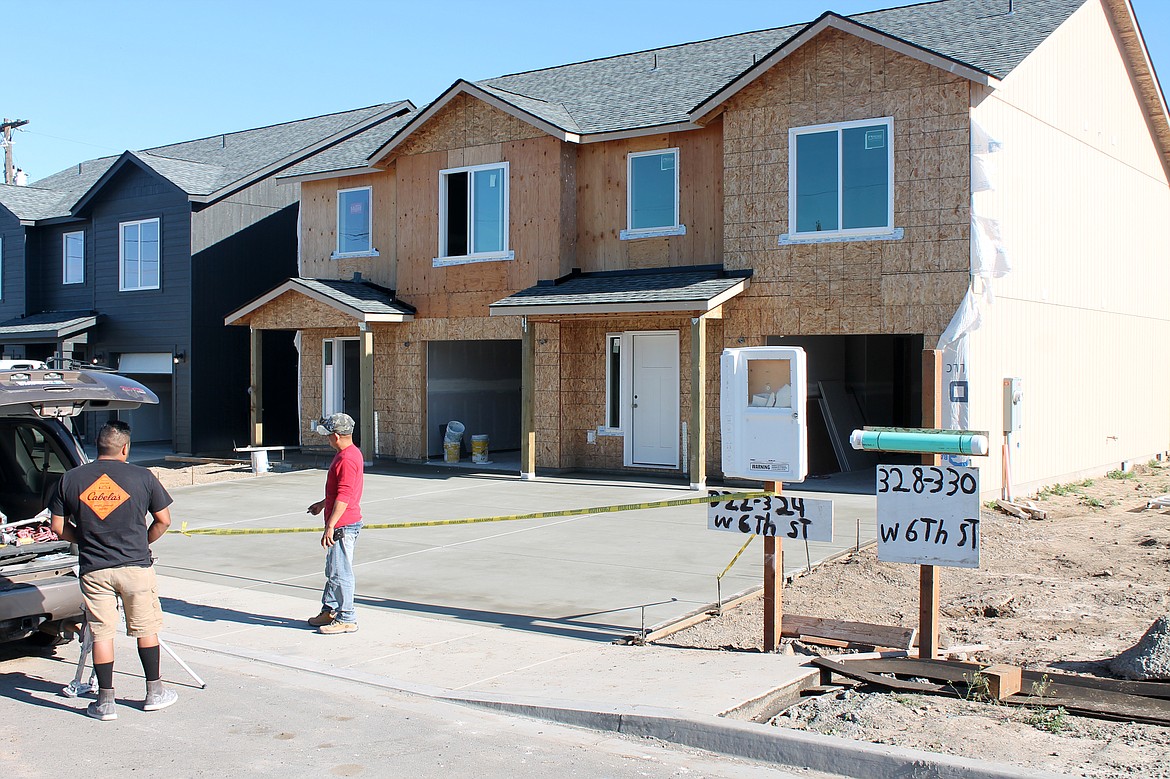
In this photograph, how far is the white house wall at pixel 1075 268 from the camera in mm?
16578

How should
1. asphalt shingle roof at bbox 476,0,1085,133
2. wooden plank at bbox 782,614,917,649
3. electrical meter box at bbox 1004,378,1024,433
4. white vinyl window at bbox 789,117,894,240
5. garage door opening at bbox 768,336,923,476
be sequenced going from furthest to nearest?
garage door opening at bbox 768,336,923,476 → asphalt shingle roof at bbox 476,0,1085,133 → electrical meter box at bbox 1004,378,1024,433 → white vinyl window at bbox 789,117,894,240 → wooden plank at bbox 782,614,917,649

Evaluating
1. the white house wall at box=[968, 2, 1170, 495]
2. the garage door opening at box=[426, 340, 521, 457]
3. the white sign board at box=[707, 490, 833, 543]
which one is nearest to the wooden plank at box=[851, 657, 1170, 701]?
the white sign board at box=[707, 490, 833, 543]

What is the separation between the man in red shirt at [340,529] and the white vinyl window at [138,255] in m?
18.4

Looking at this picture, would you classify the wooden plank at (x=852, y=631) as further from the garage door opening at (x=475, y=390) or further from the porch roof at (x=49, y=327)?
the porch roof at (x=49, y=327)

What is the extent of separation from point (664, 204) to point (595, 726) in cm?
1347

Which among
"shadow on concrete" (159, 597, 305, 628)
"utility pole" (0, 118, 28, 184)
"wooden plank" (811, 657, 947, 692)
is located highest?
"utility pole" (0, 118, 28, 184)

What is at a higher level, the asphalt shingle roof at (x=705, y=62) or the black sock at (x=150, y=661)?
the asphalt shingle roof at (x=705, y=62)

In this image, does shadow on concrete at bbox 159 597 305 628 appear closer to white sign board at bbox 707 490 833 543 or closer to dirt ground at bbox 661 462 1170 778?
dirt ground at bbox 661 462 1170 778

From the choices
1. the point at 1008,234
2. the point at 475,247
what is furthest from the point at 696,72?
the point at 1008,234

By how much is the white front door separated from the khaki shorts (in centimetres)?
1263

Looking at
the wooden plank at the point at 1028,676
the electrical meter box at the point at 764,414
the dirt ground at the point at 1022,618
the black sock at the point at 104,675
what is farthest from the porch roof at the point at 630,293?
the black sock at the point at 104,675

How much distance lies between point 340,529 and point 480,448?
12766mm

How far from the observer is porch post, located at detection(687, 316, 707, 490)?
1669 centimetres

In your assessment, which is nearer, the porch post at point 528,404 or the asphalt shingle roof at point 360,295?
the porch post at point 528,404
